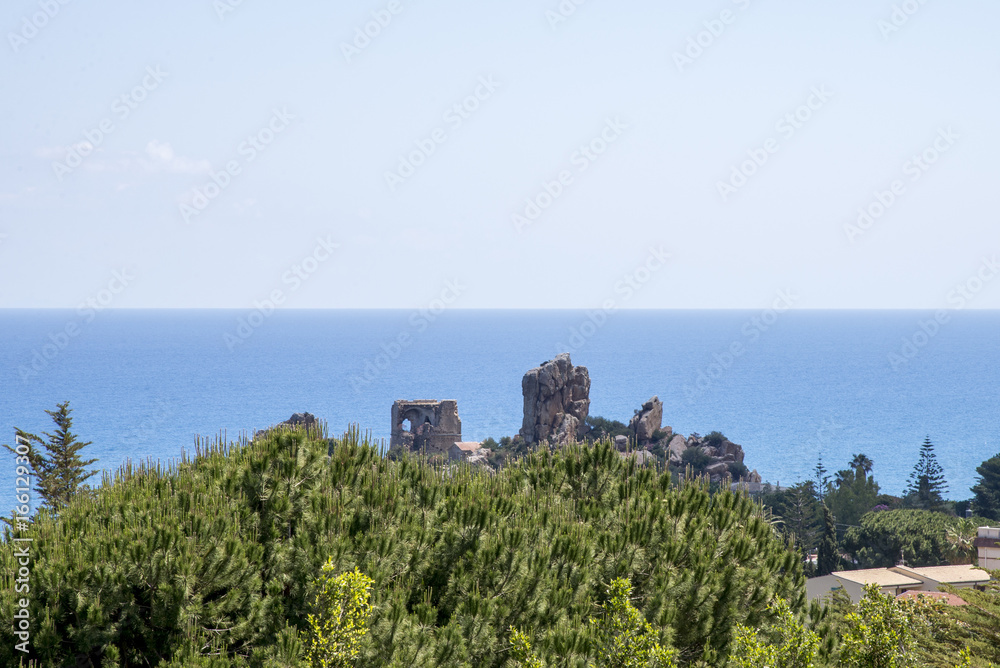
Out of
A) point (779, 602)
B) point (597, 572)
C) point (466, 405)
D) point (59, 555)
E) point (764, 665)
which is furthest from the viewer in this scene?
point (466, 405)

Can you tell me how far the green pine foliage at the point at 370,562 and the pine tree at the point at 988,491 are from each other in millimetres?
62640

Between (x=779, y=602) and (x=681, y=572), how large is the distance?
85.8 inches

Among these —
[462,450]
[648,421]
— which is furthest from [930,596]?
[648,421]

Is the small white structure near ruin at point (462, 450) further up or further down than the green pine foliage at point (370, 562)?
further up

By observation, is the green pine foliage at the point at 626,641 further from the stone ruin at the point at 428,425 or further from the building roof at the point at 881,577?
the stone ruin at the point at 428,425

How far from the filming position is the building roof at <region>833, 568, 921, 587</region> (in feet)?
124

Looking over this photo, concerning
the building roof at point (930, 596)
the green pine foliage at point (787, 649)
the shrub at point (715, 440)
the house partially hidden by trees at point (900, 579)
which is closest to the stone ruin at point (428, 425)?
the shrub at point (715, 440)

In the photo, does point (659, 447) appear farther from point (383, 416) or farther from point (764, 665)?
point (383, 416)

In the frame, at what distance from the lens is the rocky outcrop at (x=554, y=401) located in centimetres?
7700

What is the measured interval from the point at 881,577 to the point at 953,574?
4.96 meters

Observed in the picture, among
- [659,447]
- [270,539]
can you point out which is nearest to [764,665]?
[270,539]

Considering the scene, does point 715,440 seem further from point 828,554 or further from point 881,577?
point 881,577

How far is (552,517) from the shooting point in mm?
16219

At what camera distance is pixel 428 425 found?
7844 cm
